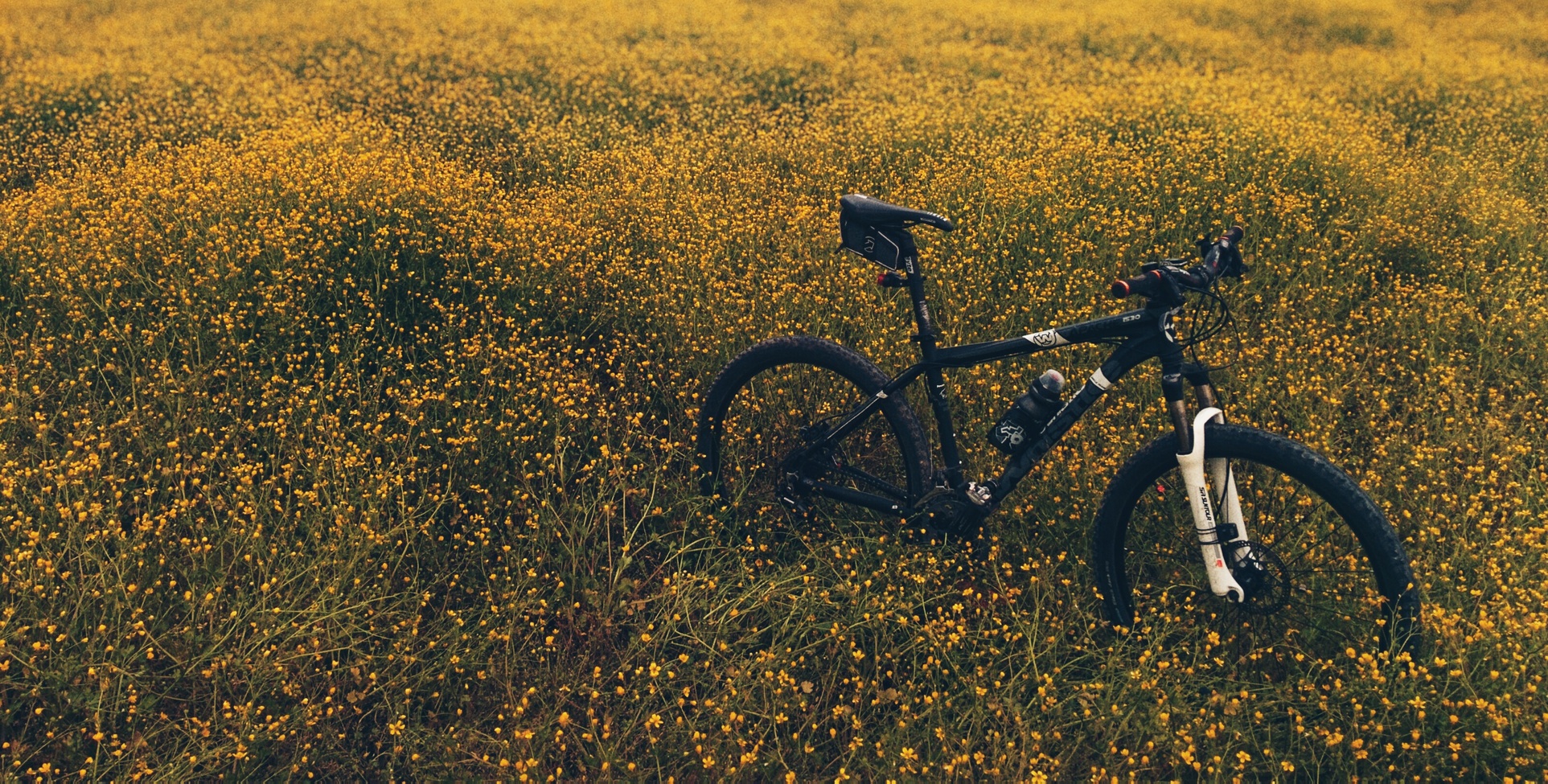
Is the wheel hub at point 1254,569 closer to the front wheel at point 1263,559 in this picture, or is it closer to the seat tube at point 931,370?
the front wheel at point 1263,559

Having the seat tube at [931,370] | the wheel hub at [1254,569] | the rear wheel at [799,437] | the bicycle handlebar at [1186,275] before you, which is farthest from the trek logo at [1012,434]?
the wheel hub at [1254,569]

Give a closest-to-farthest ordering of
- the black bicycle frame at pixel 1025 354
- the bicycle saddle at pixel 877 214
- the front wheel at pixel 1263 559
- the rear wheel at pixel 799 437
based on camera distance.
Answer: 1. the front wheel at pixel 1263 559
2. the black bicycle frame at pixel 1025 354
3. the bicycle saddle at pixel 877 214
4. the rear wheel at pixel 799 437

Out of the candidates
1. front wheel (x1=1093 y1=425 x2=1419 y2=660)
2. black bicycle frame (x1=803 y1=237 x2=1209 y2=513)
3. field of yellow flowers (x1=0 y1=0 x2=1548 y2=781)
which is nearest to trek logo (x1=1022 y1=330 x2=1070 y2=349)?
black bicycle frame (x1=803 y1=237 x2=1209 y2=513)

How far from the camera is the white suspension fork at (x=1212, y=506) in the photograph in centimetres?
269

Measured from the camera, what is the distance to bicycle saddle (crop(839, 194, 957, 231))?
311cm

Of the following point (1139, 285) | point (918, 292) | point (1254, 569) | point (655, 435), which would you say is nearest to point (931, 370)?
point (918, 292)

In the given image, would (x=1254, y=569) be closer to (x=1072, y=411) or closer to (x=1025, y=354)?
(x=1072, y=411)

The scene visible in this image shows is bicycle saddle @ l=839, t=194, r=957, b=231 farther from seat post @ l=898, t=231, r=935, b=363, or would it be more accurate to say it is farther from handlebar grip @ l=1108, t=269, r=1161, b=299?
handlebar grip @ l=1108, t=269, r=1161, b=299

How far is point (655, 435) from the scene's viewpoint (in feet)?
13.5

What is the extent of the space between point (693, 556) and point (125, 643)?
213 cm

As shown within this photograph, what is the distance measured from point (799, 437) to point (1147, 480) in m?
1.57

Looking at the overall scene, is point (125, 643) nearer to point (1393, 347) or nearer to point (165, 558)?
point (165, 558)

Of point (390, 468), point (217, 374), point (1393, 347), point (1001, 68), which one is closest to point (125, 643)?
point (390, 468)

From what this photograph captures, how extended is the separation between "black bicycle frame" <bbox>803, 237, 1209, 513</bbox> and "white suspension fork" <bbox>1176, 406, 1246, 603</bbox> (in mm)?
62
